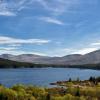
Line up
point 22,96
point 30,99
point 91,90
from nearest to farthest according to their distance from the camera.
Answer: point 30,99
point 22,96
point 91,90

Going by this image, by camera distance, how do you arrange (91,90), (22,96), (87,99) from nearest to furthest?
(22,96) < (87,99) < (91,90)

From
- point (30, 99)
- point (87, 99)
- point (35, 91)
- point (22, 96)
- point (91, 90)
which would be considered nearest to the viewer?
point (30, 99)

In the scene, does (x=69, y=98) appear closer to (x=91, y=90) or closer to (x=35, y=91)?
(x=35, y=91)

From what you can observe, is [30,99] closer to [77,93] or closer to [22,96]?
[22,96]

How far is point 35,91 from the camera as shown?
11362 cm

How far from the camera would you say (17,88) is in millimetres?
116062

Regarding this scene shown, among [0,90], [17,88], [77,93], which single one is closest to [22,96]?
[0,90]

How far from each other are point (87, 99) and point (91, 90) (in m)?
20.7

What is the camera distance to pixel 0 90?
340ft

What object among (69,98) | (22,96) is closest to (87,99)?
(69,98)

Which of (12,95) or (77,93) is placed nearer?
(12,95)

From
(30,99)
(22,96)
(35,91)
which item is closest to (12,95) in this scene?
(22,96)

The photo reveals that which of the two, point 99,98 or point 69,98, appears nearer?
point 69,98

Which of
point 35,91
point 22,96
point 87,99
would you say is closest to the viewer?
point 22,96
